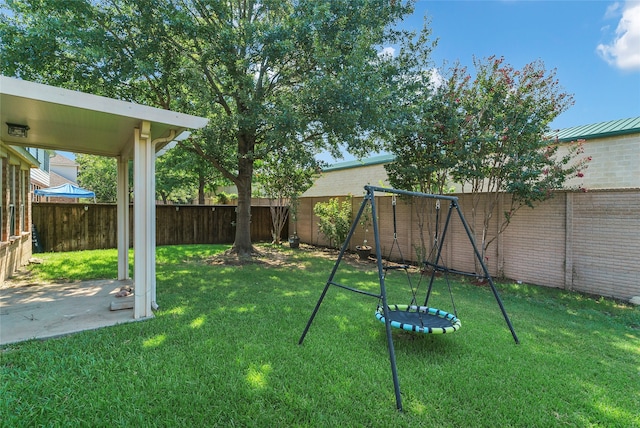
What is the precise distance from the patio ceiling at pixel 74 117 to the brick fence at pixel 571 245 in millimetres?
5996

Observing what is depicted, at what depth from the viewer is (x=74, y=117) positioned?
11.5 ft

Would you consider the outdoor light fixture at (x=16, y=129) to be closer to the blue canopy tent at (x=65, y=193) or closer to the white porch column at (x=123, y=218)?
the white porch column at (x=123, y=218)

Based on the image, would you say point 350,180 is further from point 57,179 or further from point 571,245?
point 57,179

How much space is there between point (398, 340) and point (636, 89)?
21.0 ft

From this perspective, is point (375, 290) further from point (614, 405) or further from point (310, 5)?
point (310, 5)

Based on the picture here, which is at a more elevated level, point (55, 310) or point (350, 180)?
point (350, 180)

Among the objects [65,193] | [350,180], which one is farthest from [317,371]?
[65,193]

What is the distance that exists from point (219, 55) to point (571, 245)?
7287 mm

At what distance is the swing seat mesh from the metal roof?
16.8 ft

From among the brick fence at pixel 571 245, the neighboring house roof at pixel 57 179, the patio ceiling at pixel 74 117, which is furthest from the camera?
the neighboring house roof at pixel 57 179

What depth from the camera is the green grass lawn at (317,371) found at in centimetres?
209

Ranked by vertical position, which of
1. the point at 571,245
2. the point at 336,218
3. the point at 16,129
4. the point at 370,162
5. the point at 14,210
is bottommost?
the point at 571,245

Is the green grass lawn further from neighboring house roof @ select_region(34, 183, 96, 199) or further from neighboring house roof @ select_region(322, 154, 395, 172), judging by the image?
neighboring house roof @ select_region(34, 183, 96, 199)

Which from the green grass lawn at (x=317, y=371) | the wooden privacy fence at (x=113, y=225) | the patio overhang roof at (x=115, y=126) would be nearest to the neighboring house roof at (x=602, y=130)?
the green grass lawn at (x=317, y=371)
